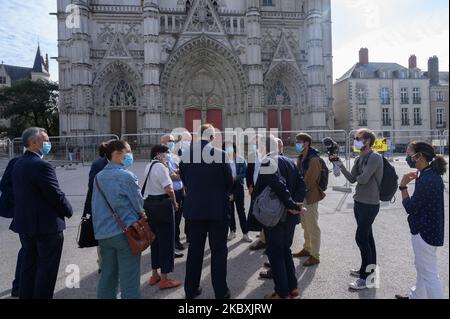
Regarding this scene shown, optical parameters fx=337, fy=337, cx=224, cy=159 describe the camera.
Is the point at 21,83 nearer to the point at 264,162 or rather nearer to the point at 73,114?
the point at 73,114

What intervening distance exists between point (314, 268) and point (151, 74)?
889 inches

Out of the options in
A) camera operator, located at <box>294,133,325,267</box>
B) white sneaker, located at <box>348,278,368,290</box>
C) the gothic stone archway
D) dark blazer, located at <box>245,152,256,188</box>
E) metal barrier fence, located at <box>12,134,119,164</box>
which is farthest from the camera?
the gothic stone archway

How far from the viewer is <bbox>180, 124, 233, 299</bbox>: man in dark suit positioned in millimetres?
4152

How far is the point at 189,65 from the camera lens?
27578 millimetres

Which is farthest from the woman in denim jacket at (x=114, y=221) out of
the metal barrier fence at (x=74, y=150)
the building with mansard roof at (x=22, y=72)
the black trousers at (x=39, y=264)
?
the building with mansard roof at (x=22, y=72)

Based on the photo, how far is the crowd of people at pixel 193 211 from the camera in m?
3.57

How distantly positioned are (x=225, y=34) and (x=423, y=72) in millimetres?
32169

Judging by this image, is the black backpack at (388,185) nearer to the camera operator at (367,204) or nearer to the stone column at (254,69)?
the camera operator at (367,204)

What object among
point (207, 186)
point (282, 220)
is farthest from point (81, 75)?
point (282, 220)

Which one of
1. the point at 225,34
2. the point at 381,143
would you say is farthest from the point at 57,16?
the point at 381,143

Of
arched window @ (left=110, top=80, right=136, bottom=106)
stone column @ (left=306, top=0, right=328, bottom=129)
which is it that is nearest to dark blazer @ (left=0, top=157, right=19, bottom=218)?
arched window @ (left=110, top=80, right=136, bottom=106)

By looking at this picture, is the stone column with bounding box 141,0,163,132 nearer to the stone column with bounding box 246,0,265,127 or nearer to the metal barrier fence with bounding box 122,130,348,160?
the metal barrier fence with bounding box 122,130,348,160

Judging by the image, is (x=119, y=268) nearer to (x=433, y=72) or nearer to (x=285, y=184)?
(x=285, y=184)

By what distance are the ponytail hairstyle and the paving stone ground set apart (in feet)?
1.56
